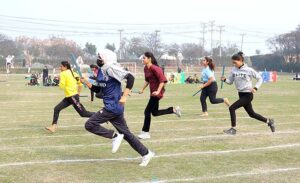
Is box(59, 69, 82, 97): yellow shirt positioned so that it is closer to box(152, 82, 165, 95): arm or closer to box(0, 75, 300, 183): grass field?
box(0, 75, 300, 183): grass field

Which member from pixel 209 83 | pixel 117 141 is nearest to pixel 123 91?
pixel 117 141

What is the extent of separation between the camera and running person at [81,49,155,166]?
6.76m

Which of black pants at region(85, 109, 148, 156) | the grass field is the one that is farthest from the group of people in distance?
the grass field

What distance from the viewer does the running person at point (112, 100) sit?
6758mm

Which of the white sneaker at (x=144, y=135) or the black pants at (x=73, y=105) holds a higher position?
the black pants at (x=73, y=105)

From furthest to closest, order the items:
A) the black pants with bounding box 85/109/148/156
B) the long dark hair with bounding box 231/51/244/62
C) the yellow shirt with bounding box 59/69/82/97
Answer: the yellow shirt with bounding box 59/69/82/97 < the long dark hair with bounding box 231/51/244/62 < the black pants with bounding box 85/109/148/156

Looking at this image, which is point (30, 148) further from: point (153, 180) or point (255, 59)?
point (255, 59)

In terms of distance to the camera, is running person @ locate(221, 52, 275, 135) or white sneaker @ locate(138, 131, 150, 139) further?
running person @ locate(221, 52, 275, 135)

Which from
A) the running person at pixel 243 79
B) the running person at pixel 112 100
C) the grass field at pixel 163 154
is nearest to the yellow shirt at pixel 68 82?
the grass field at pixel 163 154

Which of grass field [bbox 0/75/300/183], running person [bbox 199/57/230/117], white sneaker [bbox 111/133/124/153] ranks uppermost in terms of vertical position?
running person [bbox 199/57/230/117]

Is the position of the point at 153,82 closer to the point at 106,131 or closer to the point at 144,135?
the point at 144,135

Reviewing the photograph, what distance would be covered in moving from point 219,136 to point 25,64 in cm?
7822

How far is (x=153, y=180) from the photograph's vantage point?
20.0 feet

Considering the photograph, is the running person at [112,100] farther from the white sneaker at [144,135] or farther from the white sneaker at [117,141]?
the white sneaker at [144,135]
